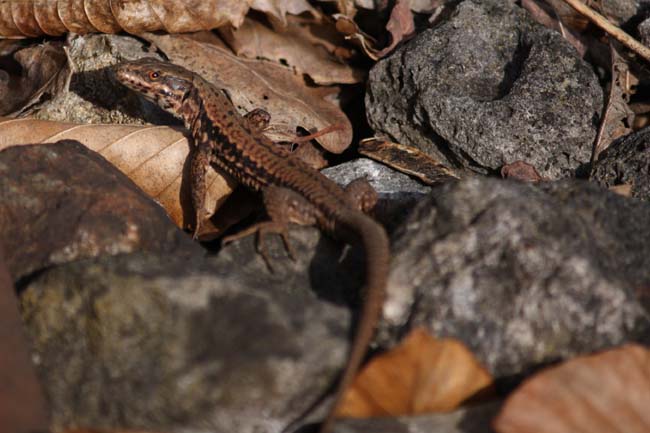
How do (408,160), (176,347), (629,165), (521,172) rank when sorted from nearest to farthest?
(176,347) < (629,165) < (521,172) < (408,160)

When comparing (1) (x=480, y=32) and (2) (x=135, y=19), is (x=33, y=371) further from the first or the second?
(1) (x=480, y=32)

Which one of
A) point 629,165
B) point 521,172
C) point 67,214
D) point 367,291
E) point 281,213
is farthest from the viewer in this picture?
point 521,172

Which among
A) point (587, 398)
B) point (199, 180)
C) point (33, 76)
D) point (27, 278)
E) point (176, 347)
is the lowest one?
point (33, 76)

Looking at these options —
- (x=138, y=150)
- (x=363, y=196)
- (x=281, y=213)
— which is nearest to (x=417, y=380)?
(x=281, y=213)

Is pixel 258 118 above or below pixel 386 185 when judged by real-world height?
below

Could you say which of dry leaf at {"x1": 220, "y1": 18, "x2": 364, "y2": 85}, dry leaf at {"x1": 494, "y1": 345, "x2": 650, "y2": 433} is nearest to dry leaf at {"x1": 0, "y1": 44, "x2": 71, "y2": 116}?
dry leaf at {"x1": 220, "y1": 18, "x2": 364, "y2": 85}

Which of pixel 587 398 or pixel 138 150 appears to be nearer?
pixel 587 398

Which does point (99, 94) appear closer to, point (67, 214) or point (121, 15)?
point (121, 15)
